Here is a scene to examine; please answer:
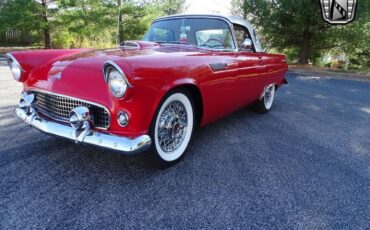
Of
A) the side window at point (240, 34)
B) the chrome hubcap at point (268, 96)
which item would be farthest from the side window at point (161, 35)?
the chrome hubcap at point (268, 96)

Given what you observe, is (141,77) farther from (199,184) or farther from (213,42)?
(213,42)

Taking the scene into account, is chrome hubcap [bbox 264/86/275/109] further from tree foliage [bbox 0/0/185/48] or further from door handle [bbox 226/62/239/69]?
tree foliage [bbox 0/0/185/48]

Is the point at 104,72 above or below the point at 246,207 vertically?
above

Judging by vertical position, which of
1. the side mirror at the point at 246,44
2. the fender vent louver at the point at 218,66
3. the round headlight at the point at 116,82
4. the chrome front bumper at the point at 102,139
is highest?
the side mirror at the point at 246,44

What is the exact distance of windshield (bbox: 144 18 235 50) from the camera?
3564mm

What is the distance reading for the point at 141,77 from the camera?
214cm

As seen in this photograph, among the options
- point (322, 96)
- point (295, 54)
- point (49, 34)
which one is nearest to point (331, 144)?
point (322, 96)

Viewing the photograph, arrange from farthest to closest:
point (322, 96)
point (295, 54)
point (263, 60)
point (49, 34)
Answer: point (295, 54), point (49, 34), point (322, 96), point (263, 60)

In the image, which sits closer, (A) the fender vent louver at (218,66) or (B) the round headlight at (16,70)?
(B) the round headlight at (16,70)

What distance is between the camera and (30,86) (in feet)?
8.68

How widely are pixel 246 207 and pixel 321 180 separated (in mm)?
920

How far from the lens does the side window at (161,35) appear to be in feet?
12.2

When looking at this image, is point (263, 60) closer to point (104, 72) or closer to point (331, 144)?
point (331, 144)

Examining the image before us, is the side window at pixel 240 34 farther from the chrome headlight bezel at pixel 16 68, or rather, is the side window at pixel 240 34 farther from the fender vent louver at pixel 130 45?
the chrome headlight bezel at pixel 16 68
